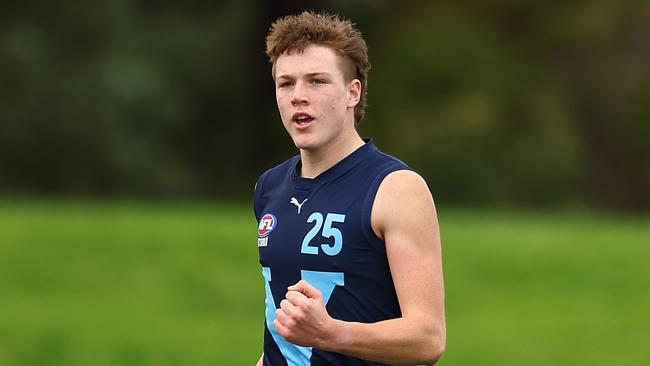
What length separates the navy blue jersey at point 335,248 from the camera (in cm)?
498

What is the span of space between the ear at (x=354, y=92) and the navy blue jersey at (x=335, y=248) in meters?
0.18

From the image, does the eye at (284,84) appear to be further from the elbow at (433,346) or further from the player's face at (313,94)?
the elbow at (433,346)

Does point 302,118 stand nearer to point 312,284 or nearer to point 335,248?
point 335,248

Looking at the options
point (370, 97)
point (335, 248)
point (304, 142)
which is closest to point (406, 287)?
point (335, 248)

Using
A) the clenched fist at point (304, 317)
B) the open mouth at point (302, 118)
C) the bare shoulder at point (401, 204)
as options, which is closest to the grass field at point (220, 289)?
the open mouth at point (302, 118)

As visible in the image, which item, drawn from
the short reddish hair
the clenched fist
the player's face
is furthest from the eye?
the clenched fist

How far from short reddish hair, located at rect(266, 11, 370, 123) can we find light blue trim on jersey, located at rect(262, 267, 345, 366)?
0.65m

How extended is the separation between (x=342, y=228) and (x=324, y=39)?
0.68 meters

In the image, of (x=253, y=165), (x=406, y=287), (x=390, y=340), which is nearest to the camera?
(x=390, y=340)

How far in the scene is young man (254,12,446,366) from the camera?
475cm

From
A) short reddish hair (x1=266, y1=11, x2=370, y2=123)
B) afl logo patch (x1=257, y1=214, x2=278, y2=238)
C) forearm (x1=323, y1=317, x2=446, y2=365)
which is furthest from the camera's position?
afl logo patch (x1=257, y1=214, x2=278, y2=238)

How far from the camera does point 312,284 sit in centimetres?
506

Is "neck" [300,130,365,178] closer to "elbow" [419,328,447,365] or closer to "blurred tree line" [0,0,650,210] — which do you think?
"elbow" [419,328,447,365]

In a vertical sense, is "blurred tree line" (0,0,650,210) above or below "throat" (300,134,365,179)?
above
